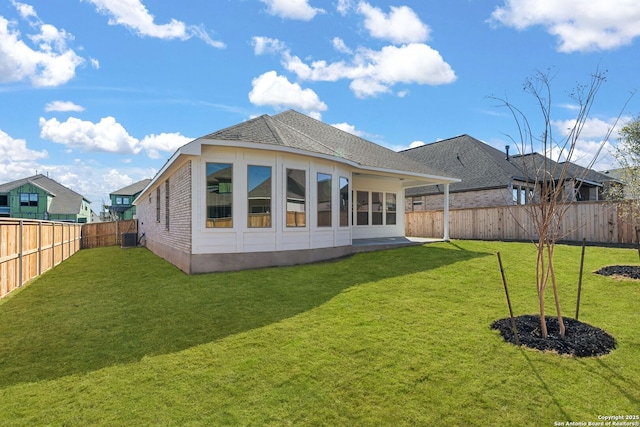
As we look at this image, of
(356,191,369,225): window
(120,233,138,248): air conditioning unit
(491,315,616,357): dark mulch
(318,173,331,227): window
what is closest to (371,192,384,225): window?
(356,191,369,225): window

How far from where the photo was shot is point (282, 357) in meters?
3.81

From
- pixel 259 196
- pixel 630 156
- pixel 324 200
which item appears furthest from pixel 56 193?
pixel 630 156

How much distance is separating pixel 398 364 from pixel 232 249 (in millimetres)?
6367

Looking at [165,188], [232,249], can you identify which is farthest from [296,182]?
[165,188]

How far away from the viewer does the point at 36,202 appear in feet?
135

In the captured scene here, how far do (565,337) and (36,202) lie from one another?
53371 millimetres

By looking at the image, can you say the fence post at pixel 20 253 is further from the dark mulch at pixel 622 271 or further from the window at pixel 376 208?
the dark mulch at pixel 622 271

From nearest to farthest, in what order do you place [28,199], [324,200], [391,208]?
[324,200] → [391,208] → [28,199]

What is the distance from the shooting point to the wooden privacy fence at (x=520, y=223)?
39.0ft

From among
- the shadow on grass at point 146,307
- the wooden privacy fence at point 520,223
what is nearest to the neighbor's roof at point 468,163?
the wooden privacy fence at point 520,223

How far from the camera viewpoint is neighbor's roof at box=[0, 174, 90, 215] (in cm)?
4097

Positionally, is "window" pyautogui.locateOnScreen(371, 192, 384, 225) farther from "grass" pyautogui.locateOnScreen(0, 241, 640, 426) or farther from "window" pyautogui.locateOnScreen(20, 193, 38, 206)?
"window" pyautogui.locateOnScreen(20, 193, 38, 206)

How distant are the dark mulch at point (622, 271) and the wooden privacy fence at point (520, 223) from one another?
1537mm

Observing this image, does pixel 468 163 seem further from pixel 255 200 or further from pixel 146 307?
pixel 146 307
